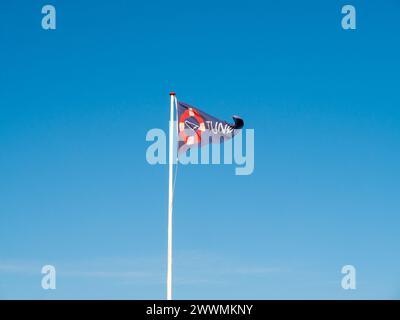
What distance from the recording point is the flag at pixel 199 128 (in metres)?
41.3

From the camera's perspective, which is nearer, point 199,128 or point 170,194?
point 170,194

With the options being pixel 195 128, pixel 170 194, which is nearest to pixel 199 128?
pixel 195 128

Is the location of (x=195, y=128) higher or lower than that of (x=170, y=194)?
higher

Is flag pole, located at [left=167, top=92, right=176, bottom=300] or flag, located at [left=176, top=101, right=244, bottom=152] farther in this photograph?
flag, located at [left=176, top=101, right=244, bottom=152]

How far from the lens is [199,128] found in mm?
42031

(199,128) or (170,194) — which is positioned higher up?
(199,128)

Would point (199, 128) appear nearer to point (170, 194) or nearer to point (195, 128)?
point (195, 128)

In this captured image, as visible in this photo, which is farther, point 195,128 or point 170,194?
point 195,128

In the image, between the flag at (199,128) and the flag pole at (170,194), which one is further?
the flag at (199,128)

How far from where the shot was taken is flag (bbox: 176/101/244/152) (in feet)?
135
